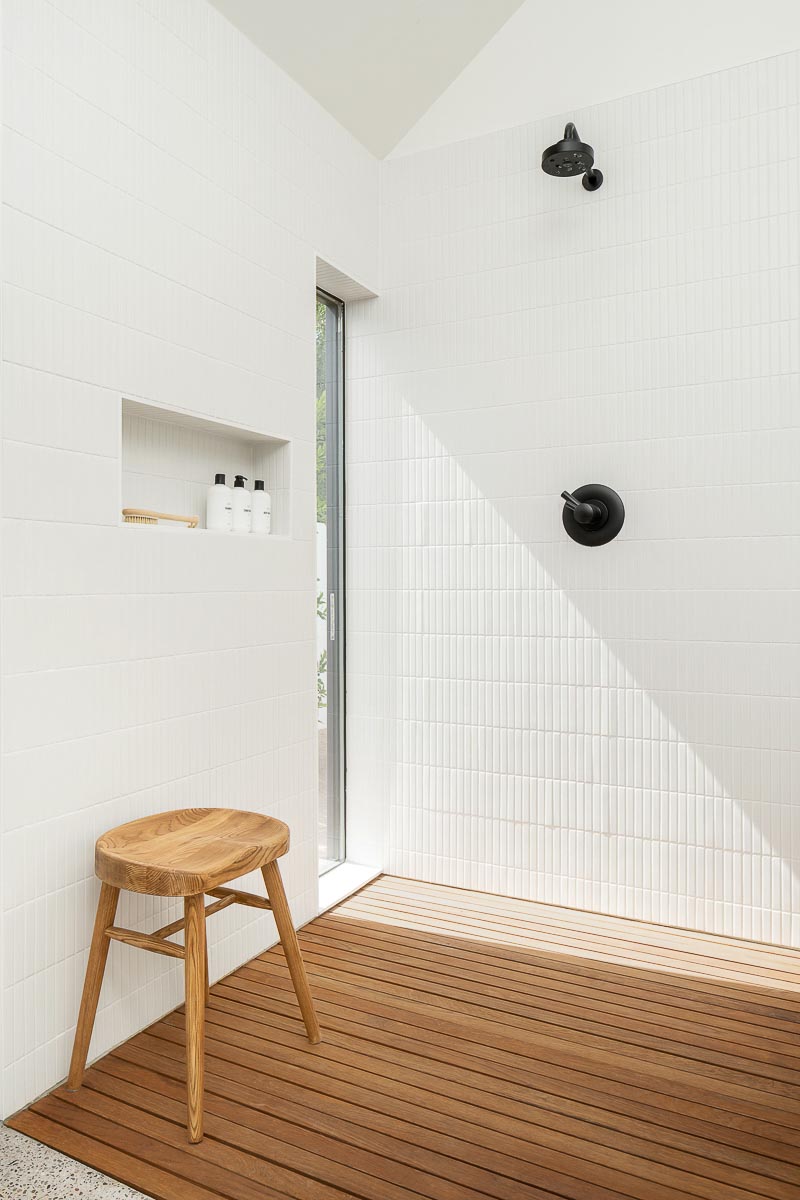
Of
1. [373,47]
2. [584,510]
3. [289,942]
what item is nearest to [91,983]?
[289,942]

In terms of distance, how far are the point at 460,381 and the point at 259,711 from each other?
4.48 feet

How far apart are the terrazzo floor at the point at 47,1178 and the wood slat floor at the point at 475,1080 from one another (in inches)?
1.1

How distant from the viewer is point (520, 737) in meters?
2.87

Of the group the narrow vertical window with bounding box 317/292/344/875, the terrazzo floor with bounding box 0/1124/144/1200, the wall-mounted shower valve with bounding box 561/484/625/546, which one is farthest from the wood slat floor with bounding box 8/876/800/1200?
the wall-mounted shower valve with bounding box 561/484/625/546

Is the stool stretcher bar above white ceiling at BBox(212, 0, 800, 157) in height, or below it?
below

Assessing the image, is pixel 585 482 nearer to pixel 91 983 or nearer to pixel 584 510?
pixel 584 510

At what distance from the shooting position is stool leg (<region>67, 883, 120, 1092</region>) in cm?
179

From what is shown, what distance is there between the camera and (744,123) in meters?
2.51

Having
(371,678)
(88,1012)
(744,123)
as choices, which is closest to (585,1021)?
(88,1012)

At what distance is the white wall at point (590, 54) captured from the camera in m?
2.51

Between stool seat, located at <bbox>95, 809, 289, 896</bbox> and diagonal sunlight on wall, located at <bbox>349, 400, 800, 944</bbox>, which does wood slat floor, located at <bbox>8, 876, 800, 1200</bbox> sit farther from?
stool seat, located at <bbox>95, 809, 289, 896</bbox>

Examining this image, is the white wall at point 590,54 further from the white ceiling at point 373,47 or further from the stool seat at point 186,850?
the stool seat at point 186,850

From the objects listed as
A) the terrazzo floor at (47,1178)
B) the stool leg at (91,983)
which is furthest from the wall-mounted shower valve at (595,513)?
the terrazzo floor at (47,1178)

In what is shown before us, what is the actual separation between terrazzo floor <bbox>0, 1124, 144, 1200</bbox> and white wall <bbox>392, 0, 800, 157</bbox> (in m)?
3.00
